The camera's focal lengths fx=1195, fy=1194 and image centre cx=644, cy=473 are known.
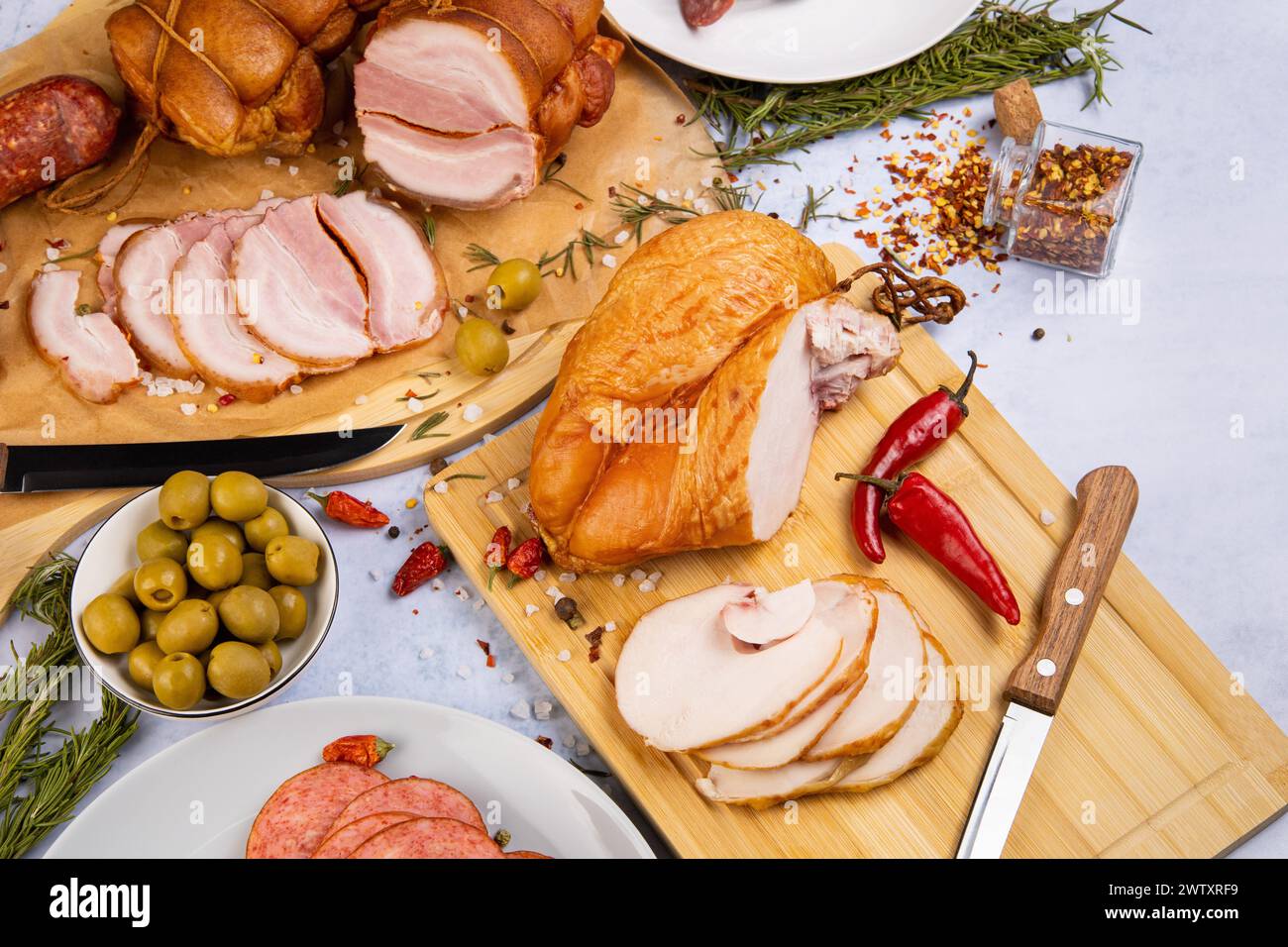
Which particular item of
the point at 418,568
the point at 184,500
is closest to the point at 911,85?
the point at 418,568

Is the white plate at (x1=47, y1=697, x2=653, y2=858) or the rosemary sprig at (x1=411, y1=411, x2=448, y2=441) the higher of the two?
the rosemary sprig at (x1=411, y1=411, x2=448, y2=441)

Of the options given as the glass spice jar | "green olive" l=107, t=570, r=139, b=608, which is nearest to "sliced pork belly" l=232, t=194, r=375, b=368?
"green olive" l=107, t=570, r=139, b=608

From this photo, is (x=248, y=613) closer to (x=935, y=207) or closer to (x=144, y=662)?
(x=144, y=662)

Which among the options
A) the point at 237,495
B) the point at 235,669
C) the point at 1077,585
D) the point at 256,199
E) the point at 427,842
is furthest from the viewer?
the point at 256,199

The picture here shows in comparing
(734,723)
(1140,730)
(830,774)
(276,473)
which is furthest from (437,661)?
(1140,730)

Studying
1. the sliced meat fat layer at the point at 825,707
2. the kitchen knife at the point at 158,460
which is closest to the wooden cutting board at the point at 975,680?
the sliced meat fat layer at the point at 825,707

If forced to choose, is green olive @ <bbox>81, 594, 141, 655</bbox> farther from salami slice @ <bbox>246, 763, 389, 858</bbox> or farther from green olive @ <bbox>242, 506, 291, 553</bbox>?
salami slice @ <bbox>246, 763, 389, 858</bbox>

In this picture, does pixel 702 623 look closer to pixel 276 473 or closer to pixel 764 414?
pixel 764 414
